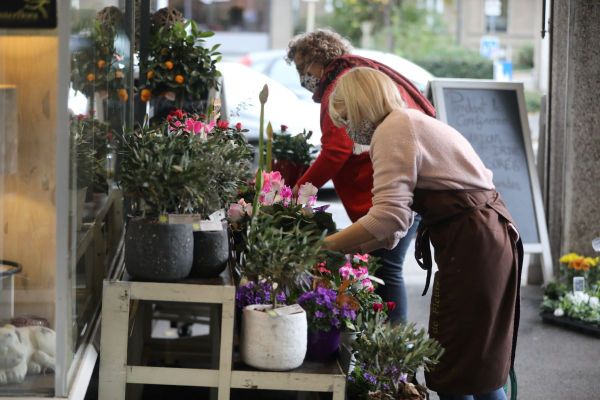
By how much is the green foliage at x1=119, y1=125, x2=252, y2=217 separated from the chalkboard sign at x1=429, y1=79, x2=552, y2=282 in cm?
389

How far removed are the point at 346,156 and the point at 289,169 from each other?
2.41 feet

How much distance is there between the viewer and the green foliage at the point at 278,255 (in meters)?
2.30

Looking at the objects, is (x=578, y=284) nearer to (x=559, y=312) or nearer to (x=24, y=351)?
(x=559, y=312)

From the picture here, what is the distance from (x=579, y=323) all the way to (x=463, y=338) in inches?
109

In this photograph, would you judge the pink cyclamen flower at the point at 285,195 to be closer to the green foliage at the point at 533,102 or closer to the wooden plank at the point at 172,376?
the wooden plank at the point at 172,376

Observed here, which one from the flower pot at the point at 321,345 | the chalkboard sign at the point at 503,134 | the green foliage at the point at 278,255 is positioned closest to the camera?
the green foliage at the point at 278,255

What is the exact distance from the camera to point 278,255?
2.31m

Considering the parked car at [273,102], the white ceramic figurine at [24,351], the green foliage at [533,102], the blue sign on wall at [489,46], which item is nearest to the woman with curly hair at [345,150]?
the white ceramic figurine at [24,351]

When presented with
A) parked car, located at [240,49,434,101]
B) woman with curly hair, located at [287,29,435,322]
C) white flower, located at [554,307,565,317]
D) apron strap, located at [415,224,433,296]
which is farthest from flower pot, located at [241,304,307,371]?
parked car, located at [240,49,434,101]

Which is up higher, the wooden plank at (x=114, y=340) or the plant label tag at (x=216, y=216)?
the plant label tag at (x=216, y=216)

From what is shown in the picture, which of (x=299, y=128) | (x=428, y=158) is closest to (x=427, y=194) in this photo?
(x=428, y=158)

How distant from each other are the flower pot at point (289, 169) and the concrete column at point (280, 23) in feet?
62.1

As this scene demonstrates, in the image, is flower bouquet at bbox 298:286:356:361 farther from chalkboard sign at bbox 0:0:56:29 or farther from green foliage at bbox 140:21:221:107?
green foliage at bbox 140:21:221:107

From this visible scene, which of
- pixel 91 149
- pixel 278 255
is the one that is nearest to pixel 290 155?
pixel 91 149
